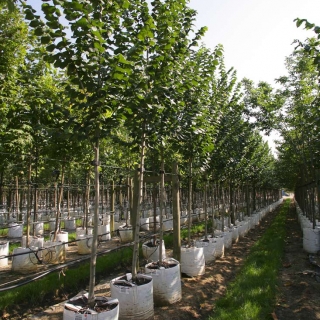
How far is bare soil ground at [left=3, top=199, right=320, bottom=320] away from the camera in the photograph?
496 centimetres

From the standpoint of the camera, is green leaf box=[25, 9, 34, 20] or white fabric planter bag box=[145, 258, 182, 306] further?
white fabric planter bag box=[145, 258, 182, 306]

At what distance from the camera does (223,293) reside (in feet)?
19.8

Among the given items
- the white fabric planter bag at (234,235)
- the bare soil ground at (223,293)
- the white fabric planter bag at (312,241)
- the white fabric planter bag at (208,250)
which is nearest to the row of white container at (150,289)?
the bare soil ground at (223,293)

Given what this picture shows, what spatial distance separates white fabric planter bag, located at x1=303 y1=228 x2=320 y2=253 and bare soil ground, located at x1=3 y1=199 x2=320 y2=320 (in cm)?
71

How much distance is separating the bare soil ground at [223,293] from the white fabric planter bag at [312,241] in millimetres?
713

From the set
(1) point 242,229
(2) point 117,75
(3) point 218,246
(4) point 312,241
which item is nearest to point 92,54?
(2) point 117,75

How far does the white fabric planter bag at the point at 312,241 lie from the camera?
9797 mm

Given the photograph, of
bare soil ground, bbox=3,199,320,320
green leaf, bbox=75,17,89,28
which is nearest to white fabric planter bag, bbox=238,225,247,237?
bare soil ground, bbox=3,199,320,320

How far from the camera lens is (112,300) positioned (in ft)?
12.8

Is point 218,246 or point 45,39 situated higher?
point 45,39

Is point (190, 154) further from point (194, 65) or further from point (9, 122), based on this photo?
point (9, 122)

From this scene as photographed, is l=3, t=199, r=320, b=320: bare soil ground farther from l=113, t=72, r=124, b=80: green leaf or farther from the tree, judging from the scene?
l=113, t=72, r=124, b=80: green leaf

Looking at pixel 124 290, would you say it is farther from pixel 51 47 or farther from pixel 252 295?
pixel 51 47

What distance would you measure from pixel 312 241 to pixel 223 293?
206 inches
